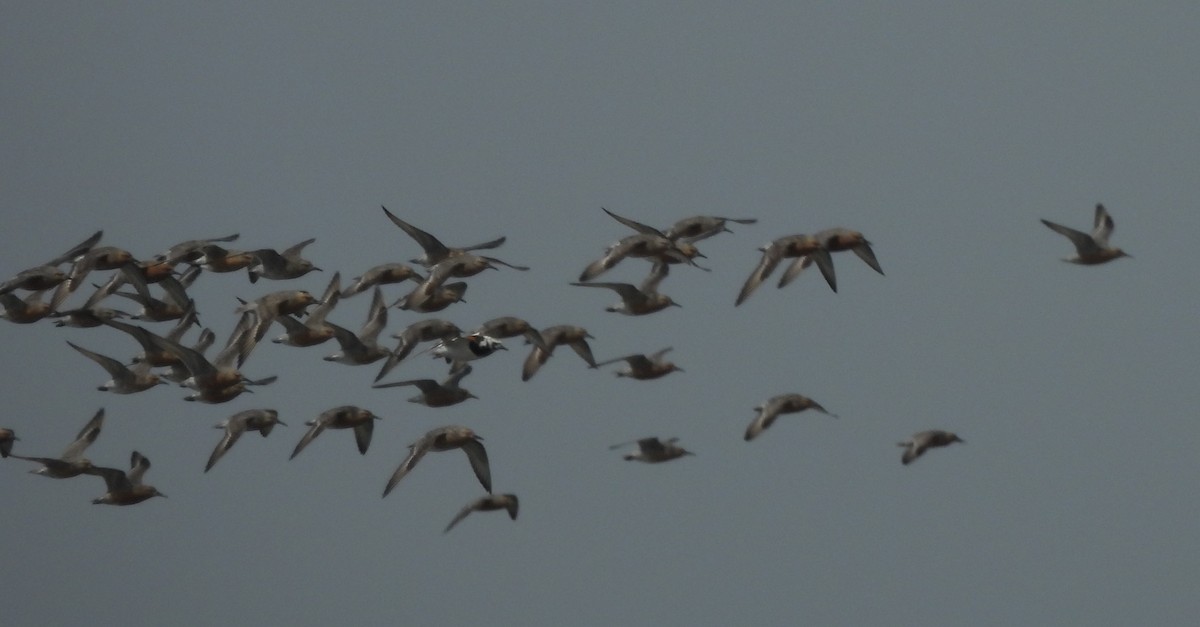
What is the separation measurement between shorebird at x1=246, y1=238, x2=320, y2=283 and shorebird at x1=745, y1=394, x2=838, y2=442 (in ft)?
28.7

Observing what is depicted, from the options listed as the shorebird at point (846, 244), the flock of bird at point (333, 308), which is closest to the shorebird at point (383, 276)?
the flock of bird at point (333, 308)

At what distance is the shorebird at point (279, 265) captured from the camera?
38.9m

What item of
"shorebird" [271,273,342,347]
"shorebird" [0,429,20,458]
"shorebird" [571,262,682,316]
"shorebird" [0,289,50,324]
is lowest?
"shorebird" [0,429,20,458]

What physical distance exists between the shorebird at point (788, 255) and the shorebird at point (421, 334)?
4.91 meters

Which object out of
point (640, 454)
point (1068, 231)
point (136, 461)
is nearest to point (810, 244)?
point (1068, 231)

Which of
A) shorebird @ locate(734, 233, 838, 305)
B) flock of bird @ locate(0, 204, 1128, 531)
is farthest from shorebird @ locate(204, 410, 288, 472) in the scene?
shorebird @ locate(734, 233, 838, 305)

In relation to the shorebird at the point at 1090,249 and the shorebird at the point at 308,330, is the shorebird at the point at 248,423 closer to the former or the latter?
the shorebird at the point at 308,330

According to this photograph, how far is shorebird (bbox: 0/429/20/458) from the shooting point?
38.8 metres

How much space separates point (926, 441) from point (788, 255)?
663 centimetres

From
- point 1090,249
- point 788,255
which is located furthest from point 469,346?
point 1090,249

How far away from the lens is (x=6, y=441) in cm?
3912

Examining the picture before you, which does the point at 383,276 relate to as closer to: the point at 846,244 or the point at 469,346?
the point at 469,346

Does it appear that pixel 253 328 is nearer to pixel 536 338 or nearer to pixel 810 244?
pixel 536 338

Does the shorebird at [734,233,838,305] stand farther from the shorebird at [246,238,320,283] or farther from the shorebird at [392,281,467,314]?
the shorebird at [246,238,320,283]
